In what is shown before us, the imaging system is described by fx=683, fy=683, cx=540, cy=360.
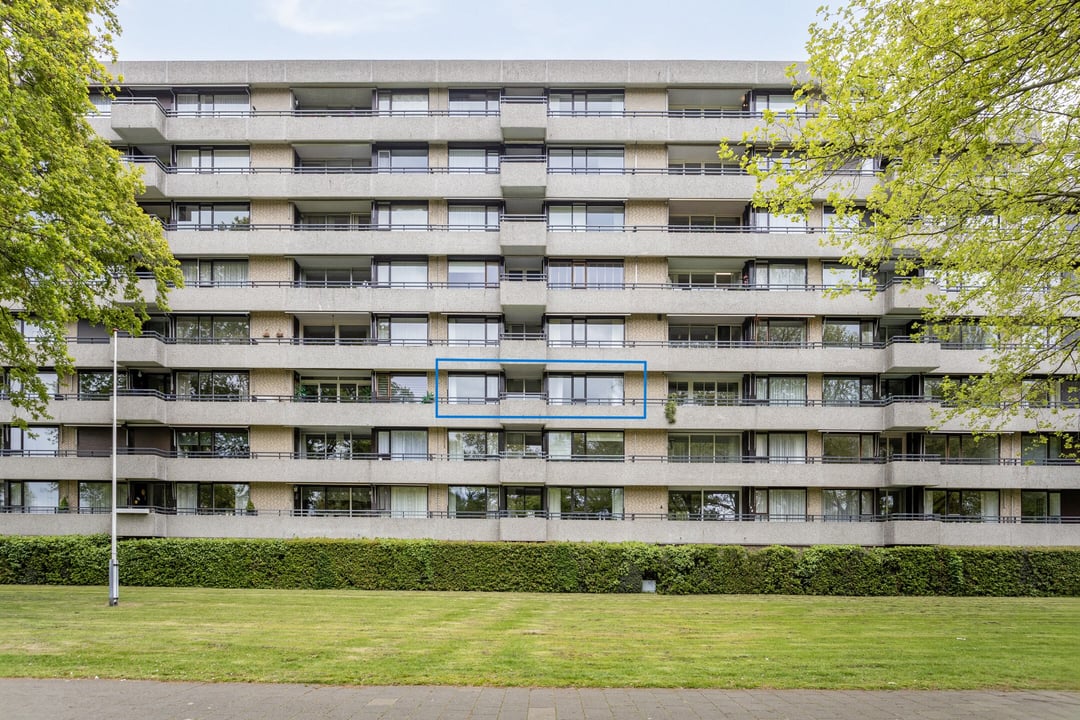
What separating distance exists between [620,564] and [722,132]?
20.5 meters

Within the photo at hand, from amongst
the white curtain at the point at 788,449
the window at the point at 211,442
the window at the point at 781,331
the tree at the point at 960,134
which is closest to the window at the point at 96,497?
the window at the point at 211,442

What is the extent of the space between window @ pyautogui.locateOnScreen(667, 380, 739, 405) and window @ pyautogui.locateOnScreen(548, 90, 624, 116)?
1366 cm

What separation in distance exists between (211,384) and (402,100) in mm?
16451

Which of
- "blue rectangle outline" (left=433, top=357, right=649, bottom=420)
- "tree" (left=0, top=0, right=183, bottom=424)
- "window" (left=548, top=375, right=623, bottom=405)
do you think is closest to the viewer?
"tree" (left=0, top=0, right=183, bottom=424)

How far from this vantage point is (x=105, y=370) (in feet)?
106

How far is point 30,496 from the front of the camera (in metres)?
31.7

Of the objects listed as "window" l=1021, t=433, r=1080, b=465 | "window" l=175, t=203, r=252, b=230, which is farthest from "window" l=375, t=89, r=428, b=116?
"window" l=1021, t=433, r=1080, b=465

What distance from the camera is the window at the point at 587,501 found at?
1248 inches

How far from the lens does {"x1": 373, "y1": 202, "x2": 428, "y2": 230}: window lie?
3288cm

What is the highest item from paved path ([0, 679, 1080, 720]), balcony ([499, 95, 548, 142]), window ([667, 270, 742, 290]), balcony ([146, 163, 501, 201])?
balcony ([499, 95, 548, 142])

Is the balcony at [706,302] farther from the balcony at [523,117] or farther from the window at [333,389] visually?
the window at [333,389]

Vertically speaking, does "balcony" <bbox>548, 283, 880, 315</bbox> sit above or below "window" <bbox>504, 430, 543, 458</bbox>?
above

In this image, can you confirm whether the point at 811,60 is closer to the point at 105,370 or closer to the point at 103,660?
the point at 103,660

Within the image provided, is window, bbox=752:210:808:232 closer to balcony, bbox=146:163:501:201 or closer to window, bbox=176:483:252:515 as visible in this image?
balcony, bbox=146:163:501:201
